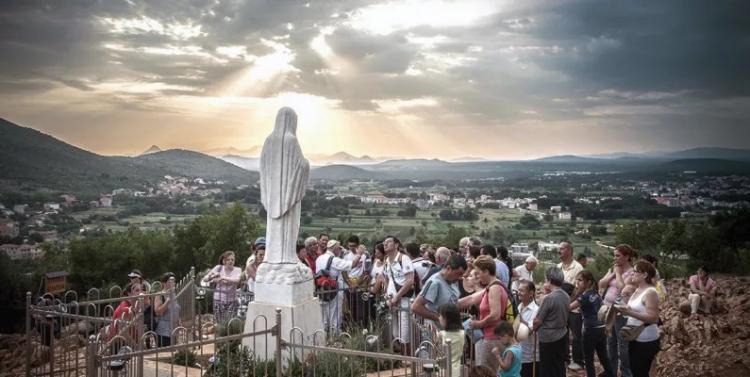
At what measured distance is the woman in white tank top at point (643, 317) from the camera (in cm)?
611

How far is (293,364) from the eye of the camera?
627 cm

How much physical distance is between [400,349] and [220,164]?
59.1 metres

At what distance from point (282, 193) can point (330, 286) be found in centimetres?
231

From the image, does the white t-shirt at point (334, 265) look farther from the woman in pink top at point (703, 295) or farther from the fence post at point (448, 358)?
the woman in pink top at point (703, 295)

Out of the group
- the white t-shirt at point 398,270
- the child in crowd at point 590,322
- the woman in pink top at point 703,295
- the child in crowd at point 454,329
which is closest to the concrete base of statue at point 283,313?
the white t-shirt at point 398,270

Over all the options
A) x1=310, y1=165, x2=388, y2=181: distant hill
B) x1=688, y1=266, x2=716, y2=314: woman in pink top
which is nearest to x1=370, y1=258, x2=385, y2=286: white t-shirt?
x1=688, y1=266, x2=716, y2=314: woman in pink top

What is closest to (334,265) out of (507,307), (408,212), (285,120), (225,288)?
(225,288)

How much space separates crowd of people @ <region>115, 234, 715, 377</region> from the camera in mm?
5609

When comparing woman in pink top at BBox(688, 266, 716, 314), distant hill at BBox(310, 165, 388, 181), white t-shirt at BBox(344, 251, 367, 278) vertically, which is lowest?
woman in pink top at BBox(688, 266, 716, 314)

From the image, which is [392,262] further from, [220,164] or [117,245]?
[220,164]

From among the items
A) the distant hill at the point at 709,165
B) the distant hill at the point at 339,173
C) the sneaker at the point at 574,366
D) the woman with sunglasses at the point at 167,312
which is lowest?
the sneaker at the point at 574,366

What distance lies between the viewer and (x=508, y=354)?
496cm

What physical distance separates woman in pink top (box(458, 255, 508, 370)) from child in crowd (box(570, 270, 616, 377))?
6.11ft

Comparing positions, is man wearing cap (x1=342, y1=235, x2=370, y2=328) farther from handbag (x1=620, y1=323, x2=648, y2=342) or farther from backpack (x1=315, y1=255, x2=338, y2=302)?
handbag (x1=620, y1=323, x2=648, y2=342)
